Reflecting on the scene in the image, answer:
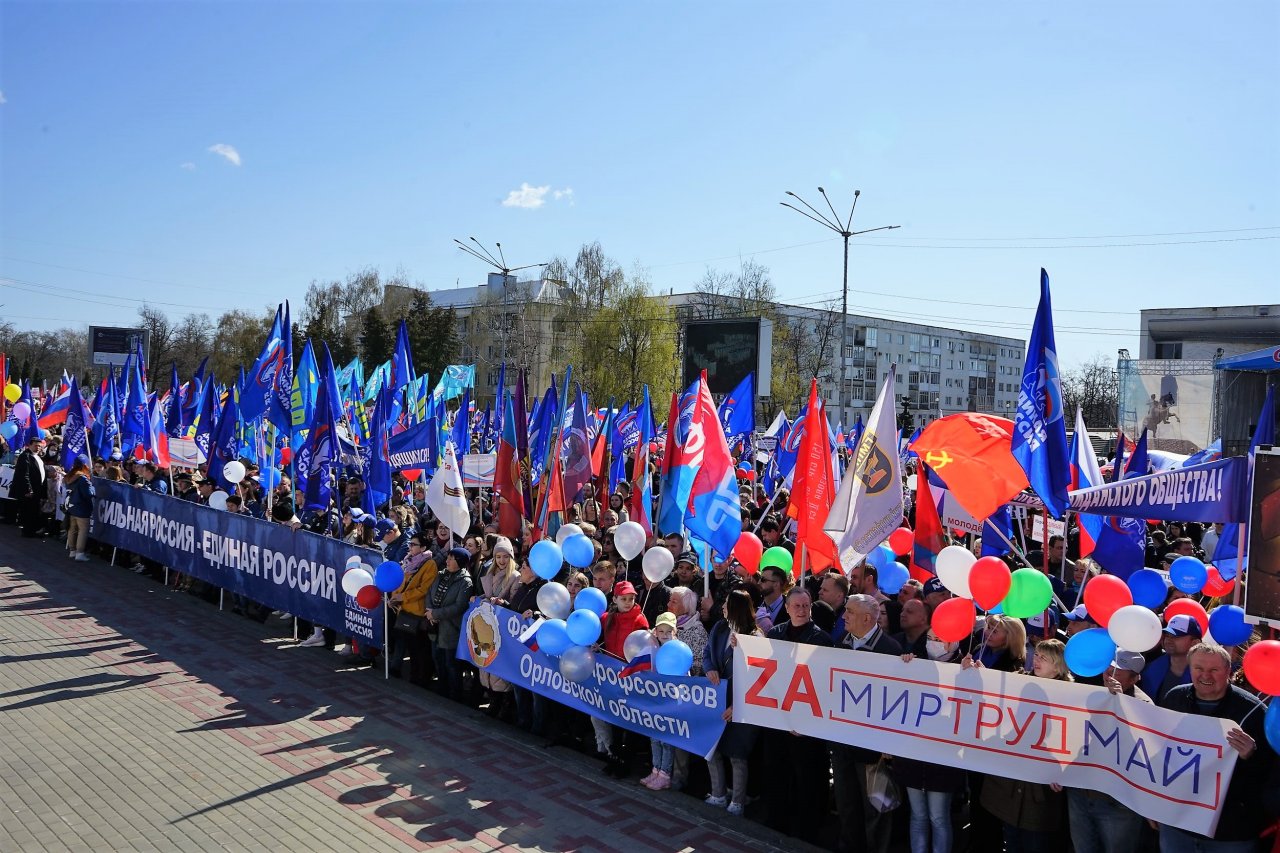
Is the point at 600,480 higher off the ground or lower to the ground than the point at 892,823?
higher

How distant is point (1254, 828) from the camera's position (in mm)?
5207

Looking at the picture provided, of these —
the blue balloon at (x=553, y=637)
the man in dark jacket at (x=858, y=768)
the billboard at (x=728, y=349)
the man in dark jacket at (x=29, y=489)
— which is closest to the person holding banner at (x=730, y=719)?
the man in dark jacket at (x=858, y=768)

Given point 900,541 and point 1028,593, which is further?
point 900,541

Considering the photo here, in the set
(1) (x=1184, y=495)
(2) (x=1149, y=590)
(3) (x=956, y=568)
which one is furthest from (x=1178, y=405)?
(3) (x=956, y=568)

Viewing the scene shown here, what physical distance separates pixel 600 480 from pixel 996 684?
417 inches

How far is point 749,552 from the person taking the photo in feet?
32.6

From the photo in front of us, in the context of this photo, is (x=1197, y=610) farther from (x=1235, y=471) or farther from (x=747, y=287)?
(x=747, y=287)

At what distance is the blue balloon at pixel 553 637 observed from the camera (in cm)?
841

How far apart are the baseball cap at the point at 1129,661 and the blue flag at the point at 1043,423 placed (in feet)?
4.28

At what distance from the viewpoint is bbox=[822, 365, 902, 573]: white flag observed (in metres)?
7.98

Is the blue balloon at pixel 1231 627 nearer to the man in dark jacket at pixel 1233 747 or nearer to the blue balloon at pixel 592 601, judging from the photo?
the man in dark jacket at pixel 1233 747

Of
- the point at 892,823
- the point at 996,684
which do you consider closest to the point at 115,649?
the point at 892,823

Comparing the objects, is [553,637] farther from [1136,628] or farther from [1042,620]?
[1136,628]

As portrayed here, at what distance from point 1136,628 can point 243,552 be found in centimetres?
1154
